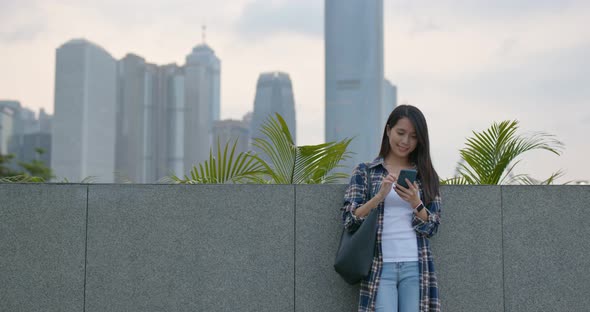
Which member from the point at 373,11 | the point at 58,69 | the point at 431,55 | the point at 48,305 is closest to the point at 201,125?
the point at 58,69

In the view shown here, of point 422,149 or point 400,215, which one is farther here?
point 422,149

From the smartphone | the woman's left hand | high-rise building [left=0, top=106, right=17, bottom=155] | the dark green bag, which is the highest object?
high-rise building [left=0, top=106, right=17, bottom=155]

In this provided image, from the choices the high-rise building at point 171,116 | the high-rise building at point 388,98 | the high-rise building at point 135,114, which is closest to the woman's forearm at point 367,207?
the high-rise building at point 388,98

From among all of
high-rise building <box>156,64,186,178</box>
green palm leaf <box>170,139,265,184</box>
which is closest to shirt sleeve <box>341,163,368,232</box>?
green palm leaf <box>170,139,265,184</box>

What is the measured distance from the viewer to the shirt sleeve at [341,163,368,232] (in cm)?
334

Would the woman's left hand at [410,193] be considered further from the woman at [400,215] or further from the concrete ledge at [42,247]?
the concrete ledge at [42,247]

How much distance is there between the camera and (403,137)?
3371 millimetres

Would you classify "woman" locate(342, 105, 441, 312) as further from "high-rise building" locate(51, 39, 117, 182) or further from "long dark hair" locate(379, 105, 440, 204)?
"high-rise building" locate(51, 39, 117, 182)

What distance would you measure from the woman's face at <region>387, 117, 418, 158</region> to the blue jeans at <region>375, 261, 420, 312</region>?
2.00 feet

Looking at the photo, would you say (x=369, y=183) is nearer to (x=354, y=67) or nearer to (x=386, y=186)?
(x=386, y=186)

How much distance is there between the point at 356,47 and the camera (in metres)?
82.9

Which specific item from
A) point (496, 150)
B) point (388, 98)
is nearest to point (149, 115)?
point (388, 98)

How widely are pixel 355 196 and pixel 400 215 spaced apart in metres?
0.26

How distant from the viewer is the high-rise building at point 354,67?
70088mm
